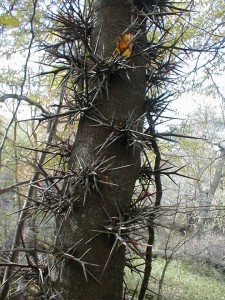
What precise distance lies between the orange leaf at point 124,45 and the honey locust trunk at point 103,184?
0.06ft

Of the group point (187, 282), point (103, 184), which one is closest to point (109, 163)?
point (103, 184)

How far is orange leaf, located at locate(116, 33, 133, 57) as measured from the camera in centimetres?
91

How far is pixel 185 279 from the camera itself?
8.65 meters

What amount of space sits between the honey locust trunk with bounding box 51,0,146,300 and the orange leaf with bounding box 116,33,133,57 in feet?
0.06

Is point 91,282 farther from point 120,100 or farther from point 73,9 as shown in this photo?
point 73,9

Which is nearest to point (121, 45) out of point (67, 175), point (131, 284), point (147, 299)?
point (67, 175)

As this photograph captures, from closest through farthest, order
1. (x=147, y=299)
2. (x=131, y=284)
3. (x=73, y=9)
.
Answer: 1. (x=73, y=9)
2. (x=147, y=299)
3. (x=131, y=284)

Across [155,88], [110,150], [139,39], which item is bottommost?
[110,150]

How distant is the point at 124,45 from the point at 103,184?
0.44 m

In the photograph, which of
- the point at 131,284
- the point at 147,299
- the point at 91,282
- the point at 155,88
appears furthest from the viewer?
the point at 131,284

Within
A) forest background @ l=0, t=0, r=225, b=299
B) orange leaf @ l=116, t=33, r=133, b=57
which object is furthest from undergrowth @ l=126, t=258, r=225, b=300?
orange leaf @ l=116, t=33, r=133, b=57

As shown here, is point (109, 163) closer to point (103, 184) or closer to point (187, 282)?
point (103, 184)

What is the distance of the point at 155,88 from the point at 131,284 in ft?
20.1

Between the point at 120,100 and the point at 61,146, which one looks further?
the point at 61,146
